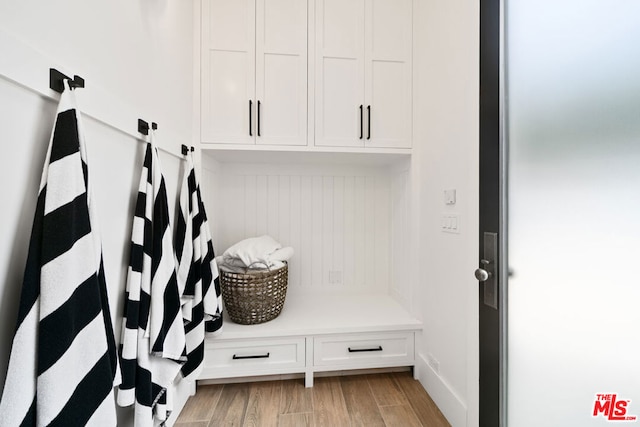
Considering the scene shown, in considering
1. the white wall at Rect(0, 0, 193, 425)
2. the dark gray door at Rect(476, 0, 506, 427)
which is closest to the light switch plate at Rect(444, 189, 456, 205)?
the dark gray door at Rect(476, 0, 506, 427)

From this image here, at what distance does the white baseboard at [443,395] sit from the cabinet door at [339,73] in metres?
1.50

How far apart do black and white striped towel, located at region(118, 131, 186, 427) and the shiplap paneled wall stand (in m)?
1.11

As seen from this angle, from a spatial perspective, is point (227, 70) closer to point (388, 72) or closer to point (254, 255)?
point (388, 72)

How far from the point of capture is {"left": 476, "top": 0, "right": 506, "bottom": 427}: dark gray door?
3.66ft

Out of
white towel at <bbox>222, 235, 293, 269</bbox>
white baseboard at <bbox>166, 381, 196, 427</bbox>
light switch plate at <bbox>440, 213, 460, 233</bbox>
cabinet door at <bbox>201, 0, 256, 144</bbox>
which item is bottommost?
white baseboard at <bbox>166, 381, 196, 427</bbox>

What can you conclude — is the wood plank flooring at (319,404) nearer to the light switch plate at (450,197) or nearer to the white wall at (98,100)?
the white wall at (98,100)

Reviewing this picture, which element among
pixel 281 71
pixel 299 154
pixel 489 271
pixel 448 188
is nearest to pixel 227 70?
pixel 281 71

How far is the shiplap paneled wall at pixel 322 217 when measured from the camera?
228 centimetres

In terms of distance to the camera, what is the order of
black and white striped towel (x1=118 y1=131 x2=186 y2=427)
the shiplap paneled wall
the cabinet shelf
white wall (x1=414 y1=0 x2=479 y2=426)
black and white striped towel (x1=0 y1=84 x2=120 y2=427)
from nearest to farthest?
black and white striped towel (x1=0 y1=84 x2=120 y2=427), black and white striped towel (x1=118 y1=131 x2=186 y2=427), white wall (x1=414 y1=0 x2=479 y2=426), the cabinet shelf, the shiplap paneled wall

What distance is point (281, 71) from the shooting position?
5.94 feet

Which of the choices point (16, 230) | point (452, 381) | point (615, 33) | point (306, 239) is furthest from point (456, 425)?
point (16, 230)

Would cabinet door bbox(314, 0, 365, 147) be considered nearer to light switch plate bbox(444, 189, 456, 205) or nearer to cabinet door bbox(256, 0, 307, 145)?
cabinet door bbox(256, 0, 307, 145)

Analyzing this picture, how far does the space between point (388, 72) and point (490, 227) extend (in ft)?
4.19

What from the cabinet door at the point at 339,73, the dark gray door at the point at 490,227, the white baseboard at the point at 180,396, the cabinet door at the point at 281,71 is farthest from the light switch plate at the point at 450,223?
the white baseboard at the point at 180,396
